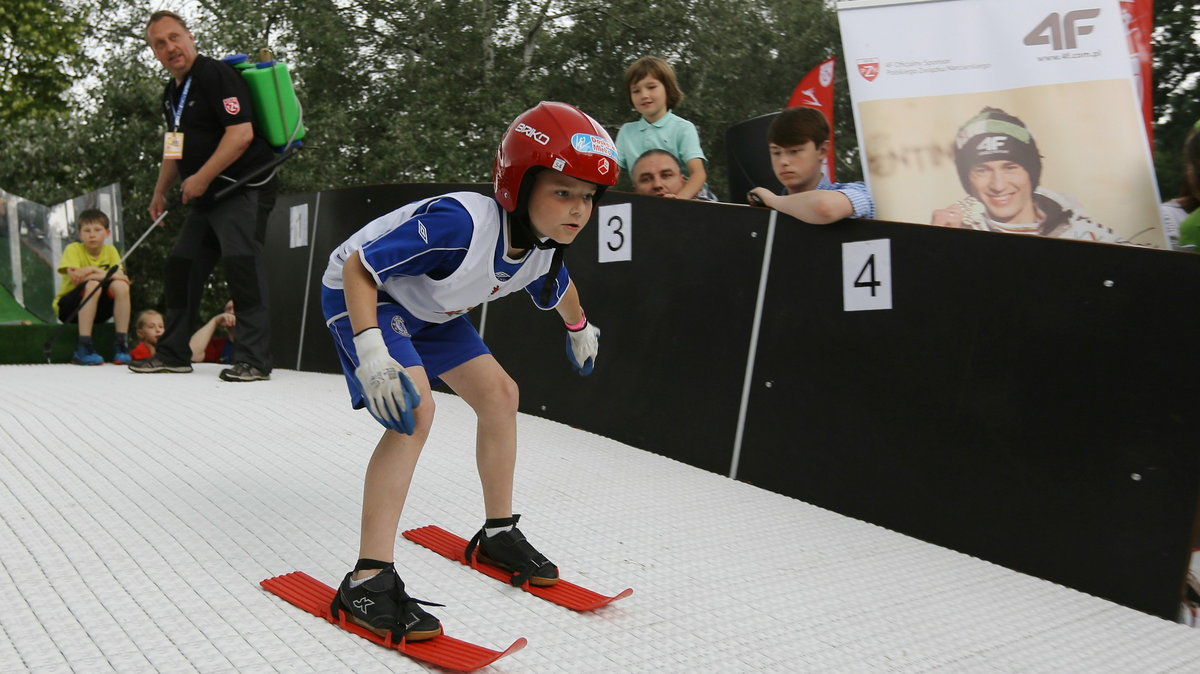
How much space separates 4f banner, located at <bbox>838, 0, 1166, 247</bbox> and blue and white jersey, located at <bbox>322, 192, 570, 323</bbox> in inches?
66.8

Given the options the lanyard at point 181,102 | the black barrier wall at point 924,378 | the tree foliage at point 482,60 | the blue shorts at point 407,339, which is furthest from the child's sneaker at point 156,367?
the tree foliage at point 482,60

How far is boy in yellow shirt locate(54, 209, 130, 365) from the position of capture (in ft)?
24.2

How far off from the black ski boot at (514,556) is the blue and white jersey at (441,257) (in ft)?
2.18

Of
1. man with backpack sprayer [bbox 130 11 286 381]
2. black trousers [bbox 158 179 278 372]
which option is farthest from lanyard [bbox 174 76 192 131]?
black trousers [bbox 158 179 278 372]

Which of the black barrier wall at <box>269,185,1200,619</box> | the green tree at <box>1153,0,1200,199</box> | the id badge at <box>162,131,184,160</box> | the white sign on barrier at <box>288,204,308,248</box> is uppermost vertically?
the green tree at <box>1153,0,1200,199</box>

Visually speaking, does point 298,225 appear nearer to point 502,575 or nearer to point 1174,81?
point 502,575

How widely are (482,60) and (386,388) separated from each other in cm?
1886

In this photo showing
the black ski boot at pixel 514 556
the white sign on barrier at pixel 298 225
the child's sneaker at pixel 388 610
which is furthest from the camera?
the white sign on barrier at pixel 298 225

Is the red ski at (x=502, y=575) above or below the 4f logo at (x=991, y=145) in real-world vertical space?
below

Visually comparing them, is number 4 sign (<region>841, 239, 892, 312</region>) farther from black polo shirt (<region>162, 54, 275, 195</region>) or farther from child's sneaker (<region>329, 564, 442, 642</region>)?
black polo shirt (<region>162, 54, 275, 195</region>)

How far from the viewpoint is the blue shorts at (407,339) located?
8.86ft

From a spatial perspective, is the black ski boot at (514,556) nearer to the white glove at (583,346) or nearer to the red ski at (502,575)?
the red ski at (502,575)

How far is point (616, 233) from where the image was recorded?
4809mm

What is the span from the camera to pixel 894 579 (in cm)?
311
